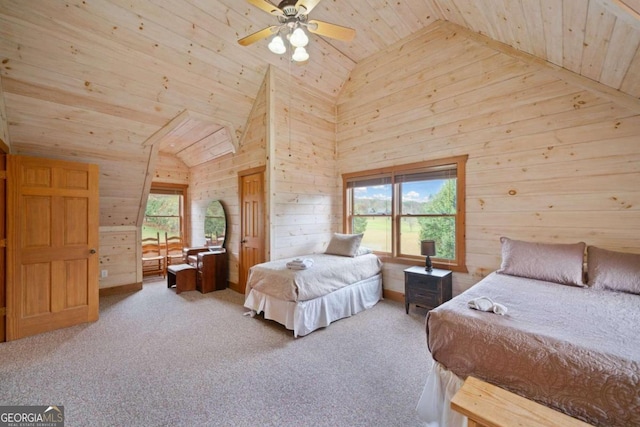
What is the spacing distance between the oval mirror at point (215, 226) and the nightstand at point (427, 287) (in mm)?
3385

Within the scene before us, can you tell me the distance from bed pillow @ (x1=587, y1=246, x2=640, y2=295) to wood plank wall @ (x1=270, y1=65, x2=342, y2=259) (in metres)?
3.34

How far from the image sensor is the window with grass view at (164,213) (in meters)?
6.23

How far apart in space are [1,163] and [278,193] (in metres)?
Answer: 3.05

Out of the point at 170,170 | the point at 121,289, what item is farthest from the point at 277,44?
the point at 170,170

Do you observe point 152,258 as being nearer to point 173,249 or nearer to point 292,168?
point 173,249

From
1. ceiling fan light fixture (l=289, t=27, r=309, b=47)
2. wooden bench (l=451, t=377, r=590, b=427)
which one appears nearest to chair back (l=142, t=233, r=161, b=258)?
ceiling fan light fixture (l=289, t=27, r=309, b=47)

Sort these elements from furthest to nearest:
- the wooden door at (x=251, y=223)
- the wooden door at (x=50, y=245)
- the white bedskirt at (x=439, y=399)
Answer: the wooden door at (x=251, y=223)
the wooden door at (x=50, y=245)
the white bedskirt at (x=439, y=399)

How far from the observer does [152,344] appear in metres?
2.73

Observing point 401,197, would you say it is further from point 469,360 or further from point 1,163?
point 1,163

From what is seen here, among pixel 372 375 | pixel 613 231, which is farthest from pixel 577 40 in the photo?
pixel 372 375

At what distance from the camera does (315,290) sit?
10.1 ft

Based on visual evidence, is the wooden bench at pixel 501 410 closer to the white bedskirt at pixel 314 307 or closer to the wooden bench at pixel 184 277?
the white bedskirt at pixel 314 307

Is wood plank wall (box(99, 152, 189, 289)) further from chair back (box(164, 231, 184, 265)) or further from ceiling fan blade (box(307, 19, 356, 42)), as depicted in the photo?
ceiling fan blade (box(307, 19, 356, 42))

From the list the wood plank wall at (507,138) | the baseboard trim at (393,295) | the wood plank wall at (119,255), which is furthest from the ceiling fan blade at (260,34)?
the wood plank wall at (119,255)
